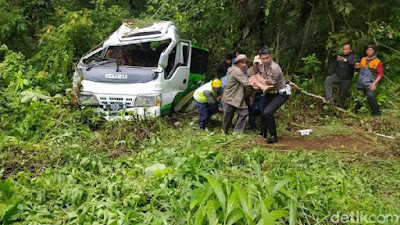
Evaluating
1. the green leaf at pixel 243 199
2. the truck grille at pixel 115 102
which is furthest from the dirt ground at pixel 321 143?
the green leaf at pixel 243 199

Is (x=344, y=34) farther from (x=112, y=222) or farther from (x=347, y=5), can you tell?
(x=112, y=222)

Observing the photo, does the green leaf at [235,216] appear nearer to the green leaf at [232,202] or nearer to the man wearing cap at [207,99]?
the green leaf at [232,202]

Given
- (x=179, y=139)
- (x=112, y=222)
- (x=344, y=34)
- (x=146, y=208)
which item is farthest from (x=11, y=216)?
(x=344, y=34)

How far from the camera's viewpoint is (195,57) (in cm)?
851

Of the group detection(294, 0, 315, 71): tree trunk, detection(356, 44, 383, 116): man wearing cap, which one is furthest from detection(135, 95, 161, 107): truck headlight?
detection(294, 0, 315, 71): tree trunk

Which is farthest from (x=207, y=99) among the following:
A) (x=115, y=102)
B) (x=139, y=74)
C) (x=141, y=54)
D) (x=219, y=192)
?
(x=219, y=192)

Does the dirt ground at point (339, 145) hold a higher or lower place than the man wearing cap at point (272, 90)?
lower

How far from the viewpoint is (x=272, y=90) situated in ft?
18.9

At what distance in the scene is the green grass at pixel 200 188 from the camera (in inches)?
119

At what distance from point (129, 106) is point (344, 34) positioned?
5677 millimetres

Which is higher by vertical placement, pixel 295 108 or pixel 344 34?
pixel 344 34

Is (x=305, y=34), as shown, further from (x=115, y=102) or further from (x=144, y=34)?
(x=115, y=102)

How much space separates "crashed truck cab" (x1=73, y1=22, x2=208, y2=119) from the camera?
22.0 ft

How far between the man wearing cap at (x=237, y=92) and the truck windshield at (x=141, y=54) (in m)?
1.86
